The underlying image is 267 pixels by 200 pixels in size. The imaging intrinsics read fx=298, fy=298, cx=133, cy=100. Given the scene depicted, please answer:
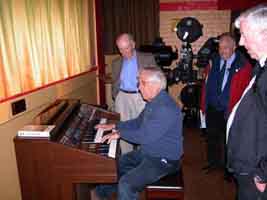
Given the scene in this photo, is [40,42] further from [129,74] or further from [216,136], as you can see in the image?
[216,136]

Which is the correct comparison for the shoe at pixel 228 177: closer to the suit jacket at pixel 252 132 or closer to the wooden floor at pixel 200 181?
the wooden floor at pixel 200 181

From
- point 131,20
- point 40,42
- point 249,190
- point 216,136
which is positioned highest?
point 131,20

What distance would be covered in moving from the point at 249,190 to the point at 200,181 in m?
1.42

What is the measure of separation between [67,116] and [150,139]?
0.70 meters

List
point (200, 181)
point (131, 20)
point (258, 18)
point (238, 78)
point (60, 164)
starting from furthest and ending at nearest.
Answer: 1. point (131, 20)
2. point (200, 181)
3. point (238, 78)
4. point (60, 164)
5. point (258, 18)

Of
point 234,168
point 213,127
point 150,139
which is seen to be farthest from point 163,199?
point 213,127

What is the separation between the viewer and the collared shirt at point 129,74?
3031 mm

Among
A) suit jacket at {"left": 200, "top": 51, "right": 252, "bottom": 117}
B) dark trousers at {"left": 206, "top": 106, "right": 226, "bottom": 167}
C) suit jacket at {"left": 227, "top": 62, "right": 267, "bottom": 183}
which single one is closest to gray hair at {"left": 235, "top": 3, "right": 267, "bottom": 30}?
suit jacket at {"left": 227, "top": 62, "right": 267, "bottom": 183}

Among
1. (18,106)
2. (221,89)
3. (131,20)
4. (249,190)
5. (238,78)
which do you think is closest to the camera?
(249,190)

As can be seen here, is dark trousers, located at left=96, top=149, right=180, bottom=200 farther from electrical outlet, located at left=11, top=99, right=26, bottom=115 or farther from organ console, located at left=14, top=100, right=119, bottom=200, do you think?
electrical outlet, located at left=11, top=99, right=26, bottom=115

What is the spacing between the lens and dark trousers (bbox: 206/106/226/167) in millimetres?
2947

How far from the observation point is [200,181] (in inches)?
116

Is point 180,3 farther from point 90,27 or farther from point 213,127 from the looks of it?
point 213,127

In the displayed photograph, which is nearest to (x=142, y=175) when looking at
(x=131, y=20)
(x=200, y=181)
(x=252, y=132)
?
(x=252, y=132)
